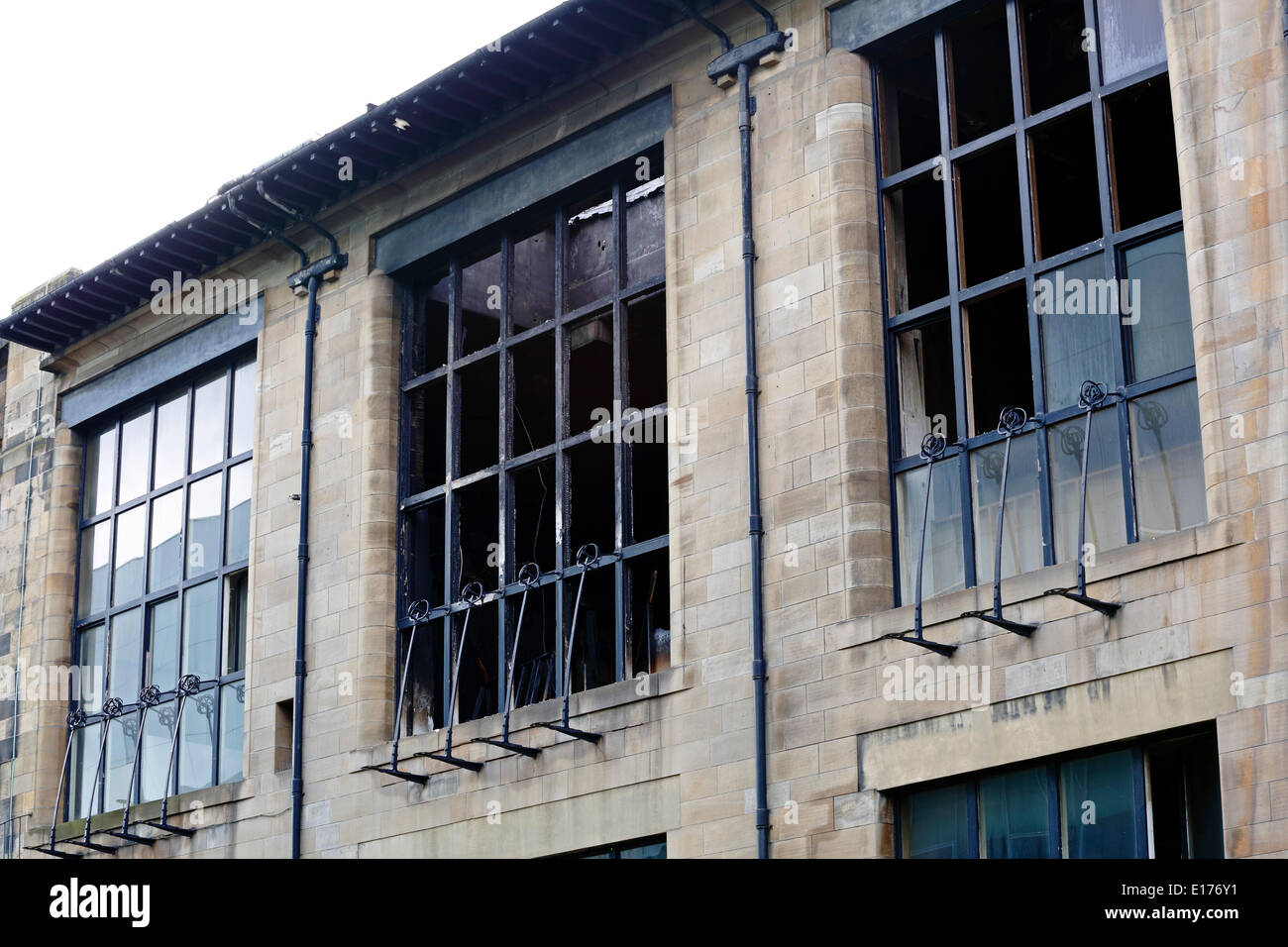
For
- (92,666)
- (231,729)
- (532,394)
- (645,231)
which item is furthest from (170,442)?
(645,231)

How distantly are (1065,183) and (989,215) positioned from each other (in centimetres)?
87

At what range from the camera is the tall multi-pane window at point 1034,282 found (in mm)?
15883

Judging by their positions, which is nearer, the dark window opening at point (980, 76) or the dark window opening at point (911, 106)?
the dark window opening at point (980, 76)

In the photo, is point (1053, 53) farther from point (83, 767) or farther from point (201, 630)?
point (83, 767)

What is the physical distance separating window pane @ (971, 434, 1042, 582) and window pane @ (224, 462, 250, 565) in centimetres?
1037

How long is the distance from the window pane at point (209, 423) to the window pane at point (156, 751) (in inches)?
123

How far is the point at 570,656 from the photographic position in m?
19.6

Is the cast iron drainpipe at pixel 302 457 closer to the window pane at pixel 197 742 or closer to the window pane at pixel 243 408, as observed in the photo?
the window pane at pixel 243 408

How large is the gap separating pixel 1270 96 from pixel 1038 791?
565 cm

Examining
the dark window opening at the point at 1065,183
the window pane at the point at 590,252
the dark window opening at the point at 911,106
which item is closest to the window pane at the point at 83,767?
the window pane at the point at 590,252

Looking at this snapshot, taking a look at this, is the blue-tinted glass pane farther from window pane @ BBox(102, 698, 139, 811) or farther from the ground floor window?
the ground floor window

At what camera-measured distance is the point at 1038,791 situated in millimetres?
15617
